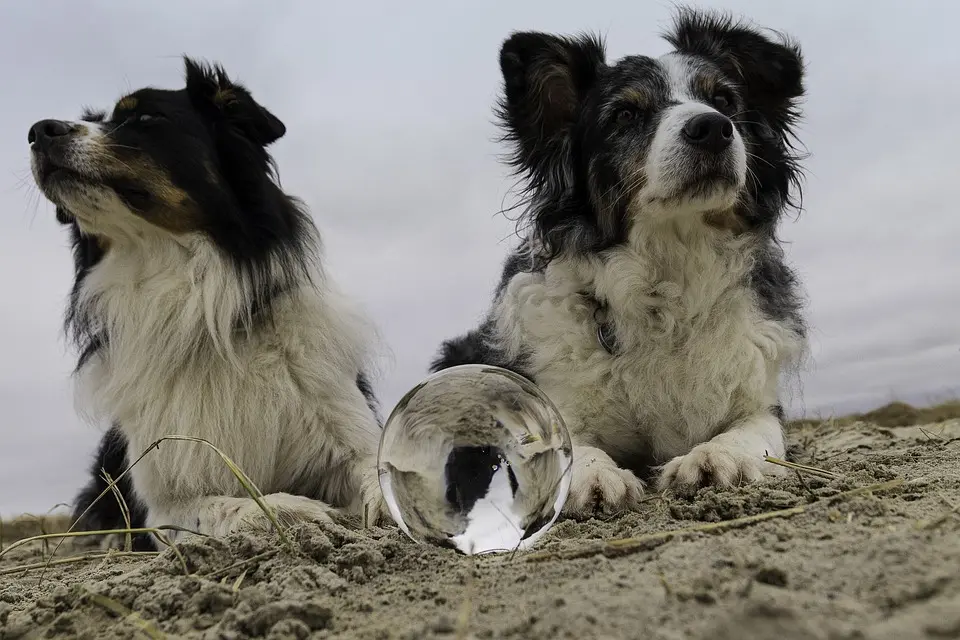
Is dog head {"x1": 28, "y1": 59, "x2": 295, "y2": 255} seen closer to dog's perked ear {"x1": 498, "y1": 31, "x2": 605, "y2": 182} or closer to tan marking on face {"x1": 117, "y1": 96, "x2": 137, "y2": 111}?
tan marking on face {"x1": 117, "y1": 96, "x2": 137, "y2": 111}

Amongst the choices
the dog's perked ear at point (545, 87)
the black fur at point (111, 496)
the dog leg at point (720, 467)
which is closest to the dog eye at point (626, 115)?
the dog's perked ear at point (545, 87)

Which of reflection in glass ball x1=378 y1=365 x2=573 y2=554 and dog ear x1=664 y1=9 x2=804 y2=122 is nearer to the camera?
reflection in glass ball x1=378 y1=365 x2=573 y2=554

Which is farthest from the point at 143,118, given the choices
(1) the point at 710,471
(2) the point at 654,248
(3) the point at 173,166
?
(1) the point at 710,471

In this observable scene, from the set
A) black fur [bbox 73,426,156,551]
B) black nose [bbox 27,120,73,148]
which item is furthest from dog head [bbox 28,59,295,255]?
black fur [bbox 73,426,156,551]

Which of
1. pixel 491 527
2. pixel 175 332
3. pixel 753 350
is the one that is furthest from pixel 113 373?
pixel 753 350

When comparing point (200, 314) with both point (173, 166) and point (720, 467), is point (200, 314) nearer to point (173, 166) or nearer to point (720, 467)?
point (173, 166)

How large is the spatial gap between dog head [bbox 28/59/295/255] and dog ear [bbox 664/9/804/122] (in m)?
2.33

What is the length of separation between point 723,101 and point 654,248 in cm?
84

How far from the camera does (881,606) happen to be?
126 centimetres

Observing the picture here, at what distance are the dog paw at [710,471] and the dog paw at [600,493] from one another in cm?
14

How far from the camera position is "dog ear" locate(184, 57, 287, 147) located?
423 centimetres

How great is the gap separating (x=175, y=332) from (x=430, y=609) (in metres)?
2.77

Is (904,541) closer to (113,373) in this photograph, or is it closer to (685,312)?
(685,312)

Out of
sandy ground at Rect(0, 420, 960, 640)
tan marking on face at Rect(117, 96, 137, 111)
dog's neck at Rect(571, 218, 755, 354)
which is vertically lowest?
sandy ground at Rect(0, 420, 960, 640)
